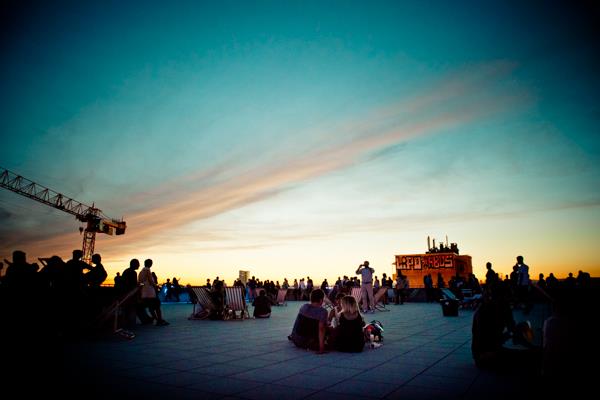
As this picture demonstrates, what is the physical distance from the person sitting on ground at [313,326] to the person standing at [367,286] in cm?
841

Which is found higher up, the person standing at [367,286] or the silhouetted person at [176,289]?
the person standing at [367,286]

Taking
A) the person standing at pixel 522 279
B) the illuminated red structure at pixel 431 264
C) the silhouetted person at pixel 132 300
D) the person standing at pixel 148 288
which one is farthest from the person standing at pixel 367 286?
the illuminated red structure at pixel 431 264

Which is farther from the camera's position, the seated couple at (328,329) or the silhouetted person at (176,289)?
the silhouetted person at (176,289)

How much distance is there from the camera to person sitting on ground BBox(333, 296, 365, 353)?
19.2 ft

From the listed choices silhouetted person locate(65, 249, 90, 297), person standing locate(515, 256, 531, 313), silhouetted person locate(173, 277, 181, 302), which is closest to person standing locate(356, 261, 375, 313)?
person standing locate(515, 256, 531, 313)

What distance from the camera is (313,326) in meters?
6.12

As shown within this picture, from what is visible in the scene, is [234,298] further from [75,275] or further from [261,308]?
[75,275]

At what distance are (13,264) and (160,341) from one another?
3.20 metres

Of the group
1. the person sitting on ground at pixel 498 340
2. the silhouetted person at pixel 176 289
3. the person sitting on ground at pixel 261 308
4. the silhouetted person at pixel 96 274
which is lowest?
the silhouetted person at pixel 176 289

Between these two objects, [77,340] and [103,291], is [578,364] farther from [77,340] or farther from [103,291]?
[103,291]

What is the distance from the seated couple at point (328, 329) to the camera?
588cm

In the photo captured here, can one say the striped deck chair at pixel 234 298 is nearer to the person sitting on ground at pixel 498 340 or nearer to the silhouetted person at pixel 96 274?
the silhouetted person at pixel 96 274

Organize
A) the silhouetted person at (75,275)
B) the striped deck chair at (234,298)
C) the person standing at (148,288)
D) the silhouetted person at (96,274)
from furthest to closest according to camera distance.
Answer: the striped deck chair at (234,298) → the person standing at (148,288) → the silhouetted person at (96,274) → the silhouetted person at (75,275)

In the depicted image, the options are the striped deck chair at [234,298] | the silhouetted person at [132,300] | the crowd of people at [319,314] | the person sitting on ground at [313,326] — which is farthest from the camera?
the striped deck chair at [234,298]
